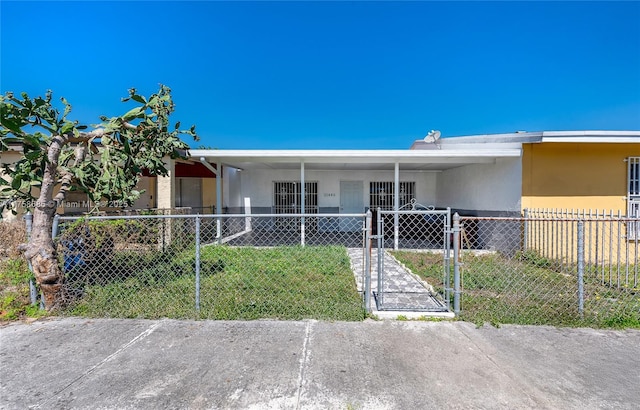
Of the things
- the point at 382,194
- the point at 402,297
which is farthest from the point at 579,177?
the point at 382,194

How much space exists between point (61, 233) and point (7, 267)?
97.8 inches

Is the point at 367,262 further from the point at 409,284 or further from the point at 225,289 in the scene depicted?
the point at 225,289

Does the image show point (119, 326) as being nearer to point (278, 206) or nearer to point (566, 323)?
point (566, 323)

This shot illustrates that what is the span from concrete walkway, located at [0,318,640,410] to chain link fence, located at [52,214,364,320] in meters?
0.30

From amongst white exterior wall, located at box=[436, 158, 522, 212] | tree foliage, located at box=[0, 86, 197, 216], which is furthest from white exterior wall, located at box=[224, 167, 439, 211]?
tree foliage, located at box=[0, 86, 197, 216]

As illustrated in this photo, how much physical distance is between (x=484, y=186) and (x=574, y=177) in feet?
7.05

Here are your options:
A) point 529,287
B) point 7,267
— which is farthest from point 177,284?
point 529,287

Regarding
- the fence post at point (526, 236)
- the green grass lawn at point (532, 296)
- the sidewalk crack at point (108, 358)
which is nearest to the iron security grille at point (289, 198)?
the green grass lawn at point (532, 296)

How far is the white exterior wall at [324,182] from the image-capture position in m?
12.4

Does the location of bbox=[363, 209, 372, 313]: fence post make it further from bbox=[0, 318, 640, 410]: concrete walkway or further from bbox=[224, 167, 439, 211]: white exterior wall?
bbox=[224, 167, 439, 211]: white exterior wall

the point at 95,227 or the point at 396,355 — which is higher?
the point at 95,227

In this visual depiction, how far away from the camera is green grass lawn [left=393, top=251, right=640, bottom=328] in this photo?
379 cm

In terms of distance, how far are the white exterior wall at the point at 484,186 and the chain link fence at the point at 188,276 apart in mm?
4519

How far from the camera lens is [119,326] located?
3668 mm
